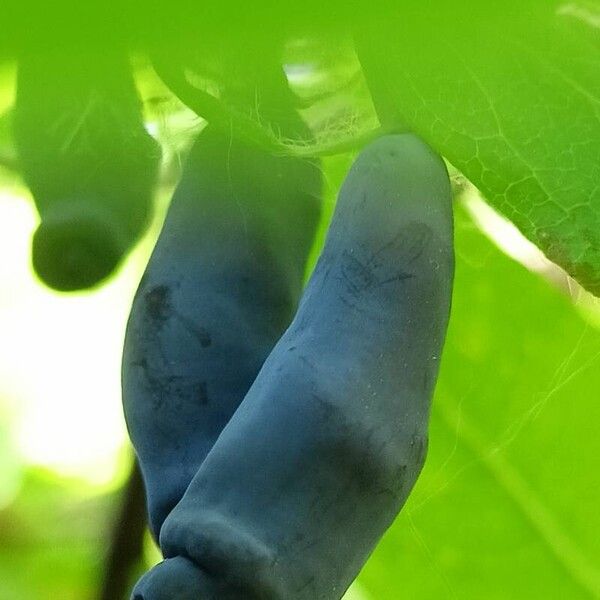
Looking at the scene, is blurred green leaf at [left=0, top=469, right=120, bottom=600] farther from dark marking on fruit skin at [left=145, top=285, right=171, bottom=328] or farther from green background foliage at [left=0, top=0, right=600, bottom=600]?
dark marking on fruit skin at [left=145, top=285, right=171, bottom=328]

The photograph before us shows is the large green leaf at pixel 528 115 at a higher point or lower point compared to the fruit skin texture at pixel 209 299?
higher

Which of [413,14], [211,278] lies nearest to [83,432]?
[211,278]

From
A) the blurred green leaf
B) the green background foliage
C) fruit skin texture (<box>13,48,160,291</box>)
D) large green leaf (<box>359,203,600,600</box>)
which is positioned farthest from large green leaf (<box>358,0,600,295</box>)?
the blurred green leaf

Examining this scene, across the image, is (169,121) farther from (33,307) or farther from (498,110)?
(33,307)

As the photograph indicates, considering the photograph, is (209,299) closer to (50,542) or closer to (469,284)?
(469,284)

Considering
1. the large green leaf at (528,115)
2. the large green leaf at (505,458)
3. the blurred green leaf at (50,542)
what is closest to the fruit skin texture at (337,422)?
the large green leaf at (528,115)

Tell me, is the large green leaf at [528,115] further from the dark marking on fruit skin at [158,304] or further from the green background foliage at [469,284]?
the dark marking on fruit skin at [158,304]

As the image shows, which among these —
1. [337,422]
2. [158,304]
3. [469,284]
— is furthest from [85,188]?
[469,284]
